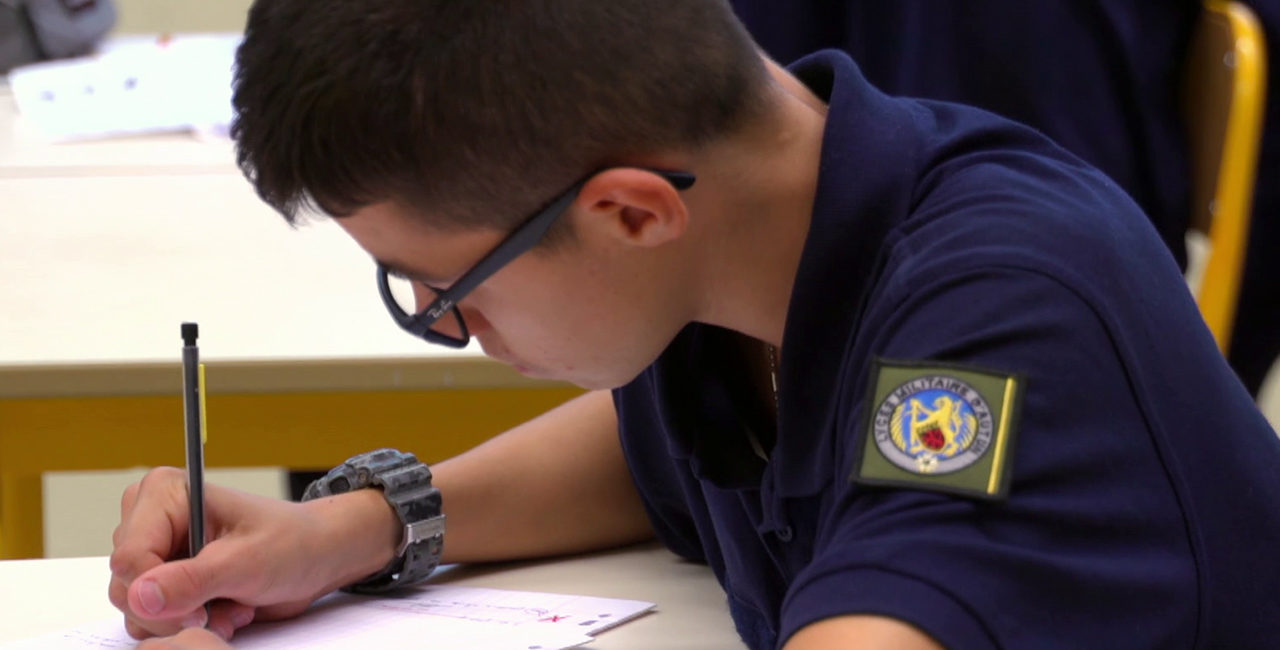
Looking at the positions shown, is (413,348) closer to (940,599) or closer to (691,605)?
(691,605)

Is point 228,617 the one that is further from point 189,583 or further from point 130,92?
point 130,92

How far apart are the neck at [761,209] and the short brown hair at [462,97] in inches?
1.3

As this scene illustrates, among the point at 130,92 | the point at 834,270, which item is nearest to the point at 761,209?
the point at 834,270

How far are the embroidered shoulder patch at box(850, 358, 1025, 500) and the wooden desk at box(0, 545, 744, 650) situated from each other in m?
0.26

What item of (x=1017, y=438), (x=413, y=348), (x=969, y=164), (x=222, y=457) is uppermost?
(x=969, y=164)

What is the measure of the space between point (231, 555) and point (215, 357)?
1.59 ft

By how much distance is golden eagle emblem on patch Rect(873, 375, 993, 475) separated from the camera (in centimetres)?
68

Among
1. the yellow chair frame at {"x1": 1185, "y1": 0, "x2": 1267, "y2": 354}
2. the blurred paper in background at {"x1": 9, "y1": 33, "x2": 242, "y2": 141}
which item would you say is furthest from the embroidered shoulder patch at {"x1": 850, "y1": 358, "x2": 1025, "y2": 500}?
the blurred paper in background at {"x1": 9, "y1": 33, "x2": 242, "y2": 141}

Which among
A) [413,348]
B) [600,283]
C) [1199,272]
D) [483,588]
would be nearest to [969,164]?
[600,283]

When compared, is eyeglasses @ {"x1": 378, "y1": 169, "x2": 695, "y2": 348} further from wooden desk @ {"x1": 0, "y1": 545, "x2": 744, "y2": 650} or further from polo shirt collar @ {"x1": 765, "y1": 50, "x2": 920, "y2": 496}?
wooden desk @ {"x1": 0, "y1": 545, "x2": 744, "y2": 650}

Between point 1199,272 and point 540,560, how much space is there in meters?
1.09

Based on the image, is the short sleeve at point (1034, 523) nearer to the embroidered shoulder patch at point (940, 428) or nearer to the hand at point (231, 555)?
the embroidered shoulder patch at point (940, 428)

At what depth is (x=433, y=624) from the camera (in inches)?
36.9

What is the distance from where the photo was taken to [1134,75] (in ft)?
5.78
